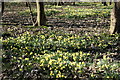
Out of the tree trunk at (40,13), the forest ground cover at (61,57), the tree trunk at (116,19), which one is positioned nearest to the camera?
the forest ground cover at (61,57)

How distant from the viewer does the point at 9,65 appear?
7.13 m

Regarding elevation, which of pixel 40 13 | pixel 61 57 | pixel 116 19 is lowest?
pixel 61 57

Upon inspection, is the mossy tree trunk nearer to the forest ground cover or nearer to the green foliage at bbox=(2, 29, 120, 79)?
the green foliage at bbox=(2, 29, 120, 79)

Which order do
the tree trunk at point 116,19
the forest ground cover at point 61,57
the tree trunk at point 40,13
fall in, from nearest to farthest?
the forest ground cover at point 61,57, the tree trunk at point 116,19, the tree trunk at point 40,13

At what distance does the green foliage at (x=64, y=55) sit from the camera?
6363 mm

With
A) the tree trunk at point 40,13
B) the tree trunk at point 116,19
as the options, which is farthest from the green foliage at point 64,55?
the tree trunk at point 40,13

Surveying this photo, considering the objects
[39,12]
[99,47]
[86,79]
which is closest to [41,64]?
[86,79]

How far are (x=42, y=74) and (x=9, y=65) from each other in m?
1.49

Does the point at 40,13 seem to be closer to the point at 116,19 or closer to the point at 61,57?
the point at 116,19

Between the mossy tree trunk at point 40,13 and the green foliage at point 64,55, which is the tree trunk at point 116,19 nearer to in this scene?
the green foliage at point 64,55

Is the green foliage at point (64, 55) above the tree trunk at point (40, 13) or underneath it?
underneath

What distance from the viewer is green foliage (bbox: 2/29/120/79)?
6363 mm

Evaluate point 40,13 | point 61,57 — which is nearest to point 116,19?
point 61,57

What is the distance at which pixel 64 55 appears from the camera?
7.77 metres
